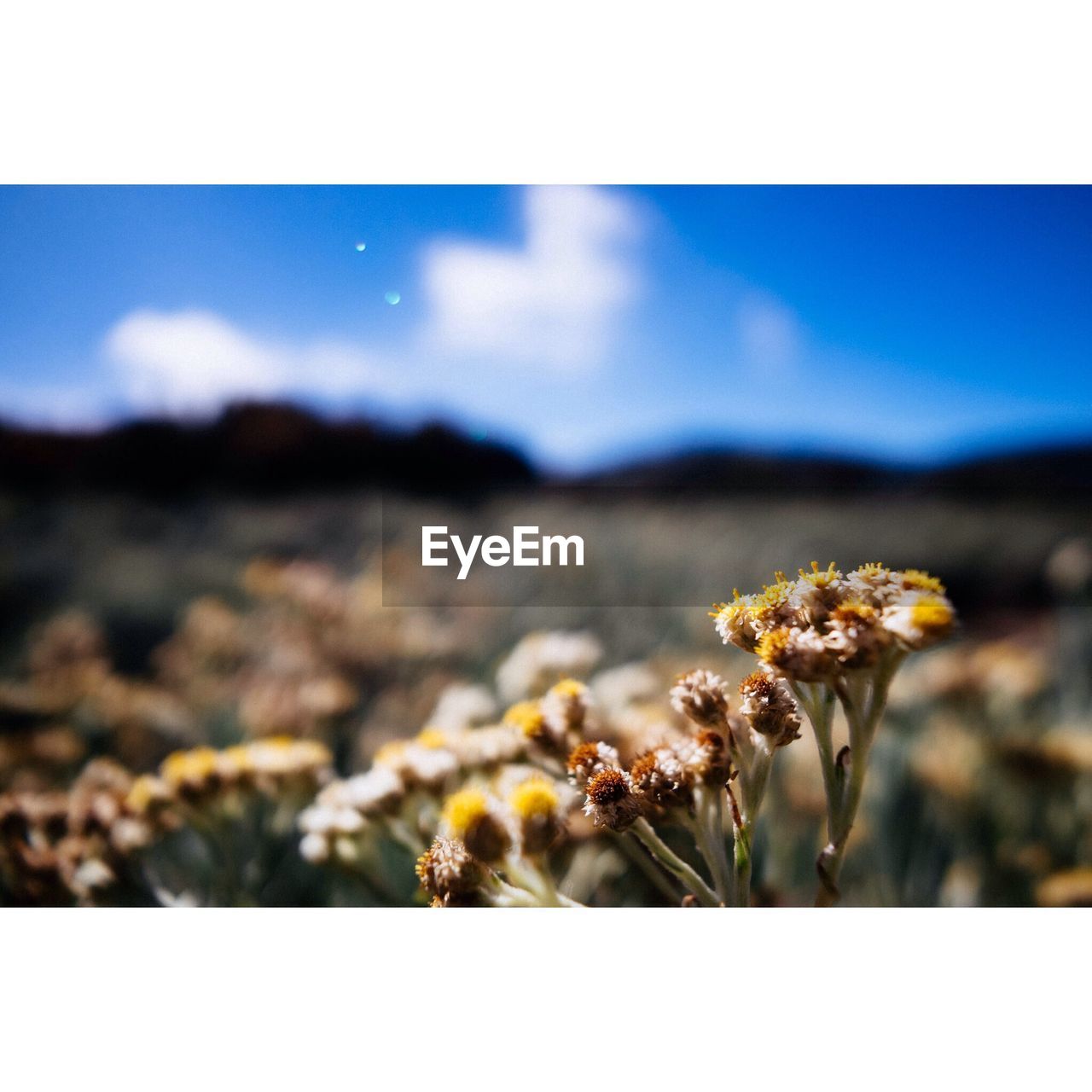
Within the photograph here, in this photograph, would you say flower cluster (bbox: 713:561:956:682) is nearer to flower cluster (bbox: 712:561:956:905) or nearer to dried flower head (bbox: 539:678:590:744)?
flower cluster (bbox: 712:561:956:905)

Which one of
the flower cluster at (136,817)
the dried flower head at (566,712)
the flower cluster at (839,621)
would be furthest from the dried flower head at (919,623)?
the flower cluster at (136,817)

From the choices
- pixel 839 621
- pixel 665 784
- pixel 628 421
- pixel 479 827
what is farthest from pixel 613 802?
pixel 628 421

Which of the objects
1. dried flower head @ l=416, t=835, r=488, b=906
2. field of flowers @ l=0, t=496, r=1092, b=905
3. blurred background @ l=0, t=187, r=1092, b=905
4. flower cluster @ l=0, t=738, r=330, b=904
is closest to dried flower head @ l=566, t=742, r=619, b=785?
field of flowers @ l=0, t=496, r=1092, b=905

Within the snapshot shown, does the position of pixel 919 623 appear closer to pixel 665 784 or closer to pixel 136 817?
pixel 665 784

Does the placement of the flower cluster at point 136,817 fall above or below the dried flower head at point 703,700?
below

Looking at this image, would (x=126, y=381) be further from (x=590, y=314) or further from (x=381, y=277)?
(x=590, y=314)

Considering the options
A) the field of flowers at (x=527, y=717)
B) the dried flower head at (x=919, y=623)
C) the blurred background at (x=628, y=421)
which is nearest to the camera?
the dried flower head at (x=919, y=623)

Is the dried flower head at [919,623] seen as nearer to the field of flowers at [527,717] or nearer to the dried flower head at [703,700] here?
the field of flowers at [527,717]

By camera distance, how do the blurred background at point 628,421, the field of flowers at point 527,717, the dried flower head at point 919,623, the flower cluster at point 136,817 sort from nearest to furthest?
the dried flower head at point 919,623, the field of flowers at point 527,717, the flower cluster at point 136,817, the blurred background at point 628,421
